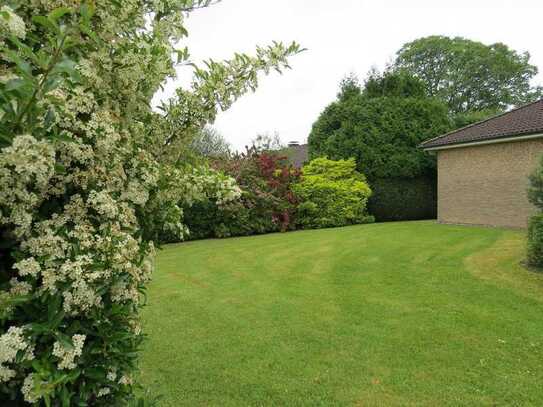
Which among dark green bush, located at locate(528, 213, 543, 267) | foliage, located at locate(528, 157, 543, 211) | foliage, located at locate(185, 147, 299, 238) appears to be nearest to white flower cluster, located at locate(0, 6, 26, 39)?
dark green bush, located at locate(528, 213, 543, 267)

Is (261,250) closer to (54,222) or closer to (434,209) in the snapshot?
(54,222)

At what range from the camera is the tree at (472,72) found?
129 feet

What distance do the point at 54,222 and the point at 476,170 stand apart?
1755cm

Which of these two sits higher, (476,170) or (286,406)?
(476,170)

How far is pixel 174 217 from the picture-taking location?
7.61ft

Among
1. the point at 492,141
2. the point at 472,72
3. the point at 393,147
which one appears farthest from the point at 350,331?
the point at 472,72

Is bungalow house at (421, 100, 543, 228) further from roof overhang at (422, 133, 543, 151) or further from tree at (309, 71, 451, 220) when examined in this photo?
tree at (309, 71, 451, 220)

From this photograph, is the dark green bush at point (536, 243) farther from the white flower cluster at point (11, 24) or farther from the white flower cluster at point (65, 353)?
the white flower cluster at point (11, 24)

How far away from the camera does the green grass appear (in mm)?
3955

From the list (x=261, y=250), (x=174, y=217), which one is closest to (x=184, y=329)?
(x=174, y=217)

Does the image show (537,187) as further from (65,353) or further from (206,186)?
(65,353)

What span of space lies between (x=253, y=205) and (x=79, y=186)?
582 inches

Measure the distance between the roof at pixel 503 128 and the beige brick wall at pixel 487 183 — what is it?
479 mm

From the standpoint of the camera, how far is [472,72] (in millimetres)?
40000
